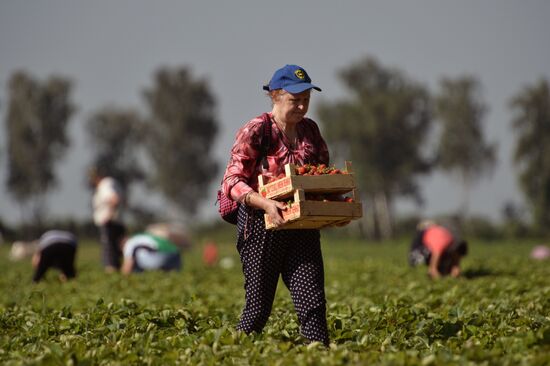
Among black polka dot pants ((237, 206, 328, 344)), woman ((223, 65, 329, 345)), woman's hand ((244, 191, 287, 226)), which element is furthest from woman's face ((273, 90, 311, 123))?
black polka dot pants ((237, 206, 328, 344))

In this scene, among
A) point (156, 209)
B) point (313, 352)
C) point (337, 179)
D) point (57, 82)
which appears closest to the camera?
point (313, 352)

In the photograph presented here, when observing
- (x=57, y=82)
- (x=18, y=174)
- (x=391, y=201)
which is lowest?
(x=391, y=201)

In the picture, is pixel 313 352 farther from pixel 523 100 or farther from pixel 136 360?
pixel 523 100

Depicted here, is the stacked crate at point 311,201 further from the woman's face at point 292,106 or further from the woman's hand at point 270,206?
the woman's face at point 292,106

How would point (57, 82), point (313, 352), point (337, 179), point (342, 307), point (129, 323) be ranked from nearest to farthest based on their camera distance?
1. point (313, 352)
2. point (337, 179)
3. point (129, 323)
4. point (342, 307)
5. point (57, 82)

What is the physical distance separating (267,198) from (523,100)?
72123 millimetres

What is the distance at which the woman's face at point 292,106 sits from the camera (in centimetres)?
619

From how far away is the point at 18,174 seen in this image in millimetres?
72688

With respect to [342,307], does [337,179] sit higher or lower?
higher

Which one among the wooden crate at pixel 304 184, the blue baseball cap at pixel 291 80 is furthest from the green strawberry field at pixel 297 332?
the blue baseball cap at pixel 291 80

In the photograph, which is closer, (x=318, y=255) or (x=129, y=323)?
(x=318, y=255)

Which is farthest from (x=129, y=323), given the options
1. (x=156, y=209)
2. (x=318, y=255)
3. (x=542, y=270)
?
(x=156, y=209)

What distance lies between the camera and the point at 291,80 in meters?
6.19

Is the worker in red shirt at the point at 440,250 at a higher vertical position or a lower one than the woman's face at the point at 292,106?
lower
